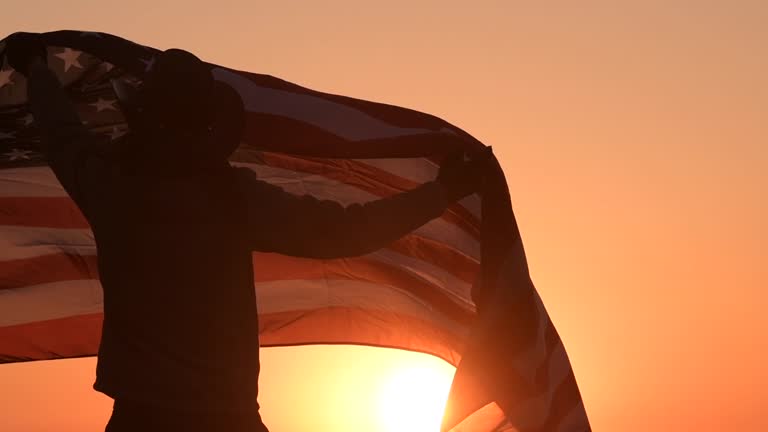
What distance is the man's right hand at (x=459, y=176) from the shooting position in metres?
5.85

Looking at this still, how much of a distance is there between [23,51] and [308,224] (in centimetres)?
202

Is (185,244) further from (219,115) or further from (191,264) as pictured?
(219,115)

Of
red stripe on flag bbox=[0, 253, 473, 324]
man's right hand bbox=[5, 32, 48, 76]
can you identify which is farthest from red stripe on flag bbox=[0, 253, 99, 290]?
man's right hand bbox=[5, 32, 48, 76]

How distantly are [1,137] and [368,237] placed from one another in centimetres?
308

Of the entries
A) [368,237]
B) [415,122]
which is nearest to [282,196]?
[368,237]

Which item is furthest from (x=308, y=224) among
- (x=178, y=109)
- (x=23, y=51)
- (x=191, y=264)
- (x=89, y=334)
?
(x=89, y=334)

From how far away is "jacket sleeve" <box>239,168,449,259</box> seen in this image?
17.6 feet

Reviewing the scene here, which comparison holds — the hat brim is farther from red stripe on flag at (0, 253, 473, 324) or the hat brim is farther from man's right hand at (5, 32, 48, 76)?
red stripe on flag at (0, 253, 473, 324)

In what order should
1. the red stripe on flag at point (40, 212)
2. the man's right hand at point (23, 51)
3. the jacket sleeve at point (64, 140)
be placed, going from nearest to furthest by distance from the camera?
the jacket sleeve at point (64, 140) → the man's right hand at point (23, 51) → the red stripe on flag at point (40, 212)

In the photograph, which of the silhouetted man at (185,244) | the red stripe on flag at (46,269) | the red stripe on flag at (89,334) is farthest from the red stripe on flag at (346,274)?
the silhouetted man at (185,244)

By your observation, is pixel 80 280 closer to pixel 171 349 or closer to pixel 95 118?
pixel 95 118

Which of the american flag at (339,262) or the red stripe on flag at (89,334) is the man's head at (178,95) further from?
the red stripe on flag at (89,334)

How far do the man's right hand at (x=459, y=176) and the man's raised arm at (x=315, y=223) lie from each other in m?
0.31

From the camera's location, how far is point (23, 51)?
6691 millimetres
